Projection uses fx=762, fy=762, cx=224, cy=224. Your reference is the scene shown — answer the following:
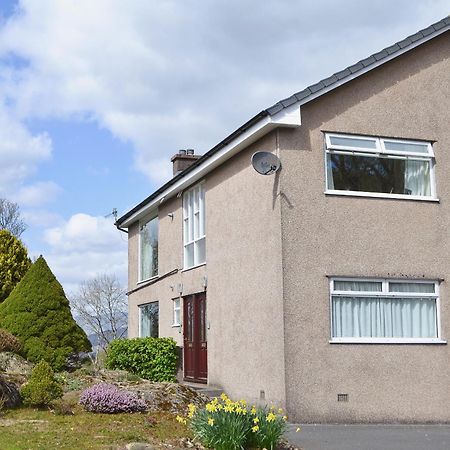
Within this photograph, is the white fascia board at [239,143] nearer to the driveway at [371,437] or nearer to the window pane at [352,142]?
the window pane at [352,142]

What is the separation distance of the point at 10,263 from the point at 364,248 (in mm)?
12373

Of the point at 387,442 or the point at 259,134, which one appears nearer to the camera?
the point at 387,442

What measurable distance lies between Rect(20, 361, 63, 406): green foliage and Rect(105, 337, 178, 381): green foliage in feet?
20.5

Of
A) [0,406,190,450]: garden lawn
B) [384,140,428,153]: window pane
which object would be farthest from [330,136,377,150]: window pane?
[0,406,190,450]: garden lawn

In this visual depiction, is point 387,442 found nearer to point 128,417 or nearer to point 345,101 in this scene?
point 128,417

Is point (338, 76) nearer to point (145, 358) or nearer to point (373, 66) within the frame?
point (373, 66)

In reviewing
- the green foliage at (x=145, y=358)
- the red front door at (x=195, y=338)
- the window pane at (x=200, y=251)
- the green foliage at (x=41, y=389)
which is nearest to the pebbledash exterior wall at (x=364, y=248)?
the green foliage at (x=41, y=389)

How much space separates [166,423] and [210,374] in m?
6.12

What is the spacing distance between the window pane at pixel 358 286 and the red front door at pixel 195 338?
191 inches

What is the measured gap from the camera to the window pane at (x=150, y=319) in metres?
23.3

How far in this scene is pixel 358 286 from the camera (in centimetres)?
1502

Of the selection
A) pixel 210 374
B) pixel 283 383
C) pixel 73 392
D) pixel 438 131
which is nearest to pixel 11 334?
pixel 73 392

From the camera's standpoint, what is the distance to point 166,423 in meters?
11.7

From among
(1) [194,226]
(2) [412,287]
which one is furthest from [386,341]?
(1) [194,226]
